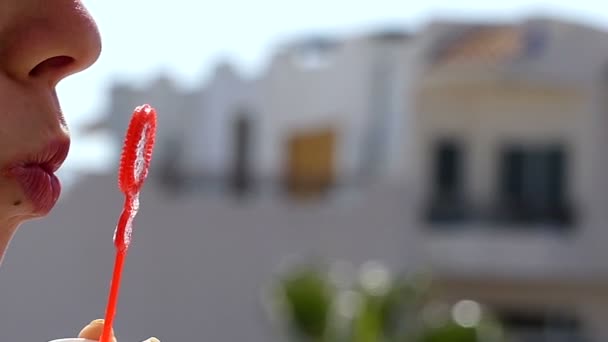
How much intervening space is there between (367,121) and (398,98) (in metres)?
0.59

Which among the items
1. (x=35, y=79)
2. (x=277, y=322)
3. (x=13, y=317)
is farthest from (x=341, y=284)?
(x=35, y=79)

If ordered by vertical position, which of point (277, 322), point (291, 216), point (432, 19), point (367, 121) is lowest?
point (277, 322)

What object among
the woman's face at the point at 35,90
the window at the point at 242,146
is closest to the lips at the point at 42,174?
the woman's face at the point at 35,90

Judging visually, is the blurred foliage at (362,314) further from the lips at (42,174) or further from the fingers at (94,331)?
the lips at (42,174)

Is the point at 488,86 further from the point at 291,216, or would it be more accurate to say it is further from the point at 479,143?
the point at 291,216

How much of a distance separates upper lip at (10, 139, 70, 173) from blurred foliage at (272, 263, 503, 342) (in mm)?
13505

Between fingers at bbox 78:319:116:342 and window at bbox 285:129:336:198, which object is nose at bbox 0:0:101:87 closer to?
fingers at bbox 78:319:116:342

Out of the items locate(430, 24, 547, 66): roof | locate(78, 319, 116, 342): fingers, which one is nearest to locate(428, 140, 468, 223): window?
locate(430, 24, 547, 66): roof

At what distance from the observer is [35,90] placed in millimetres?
1087

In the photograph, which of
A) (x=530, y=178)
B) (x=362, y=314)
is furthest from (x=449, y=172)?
(x=362, y=314)

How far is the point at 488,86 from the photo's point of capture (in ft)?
63.6

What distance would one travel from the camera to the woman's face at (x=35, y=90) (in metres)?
1.05

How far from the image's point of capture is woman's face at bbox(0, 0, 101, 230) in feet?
3.46

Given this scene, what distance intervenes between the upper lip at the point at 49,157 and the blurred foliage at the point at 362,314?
13505 mm
